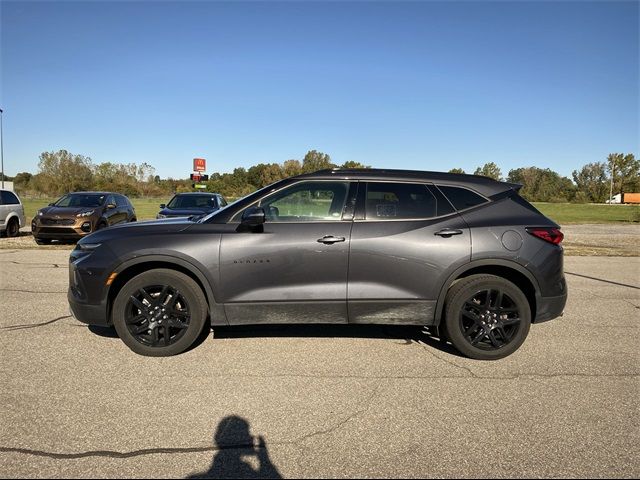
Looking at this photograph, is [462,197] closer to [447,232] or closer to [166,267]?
[447,232]

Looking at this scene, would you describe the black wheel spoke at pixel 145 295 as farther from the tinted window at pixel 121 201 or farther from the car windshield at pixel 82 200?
the tinted window at pixel 121 201

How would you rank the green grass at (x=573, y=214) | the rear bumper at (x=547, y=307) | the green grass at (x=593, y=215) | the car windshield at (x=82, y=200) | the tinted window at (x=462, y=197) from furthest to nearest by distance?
1. the green grass at (x=593, y=215)
2. the green grass at (x=573, y=214)
3. the car windshield at (x=82, y=200)
4. the tinted window at (x=462, y=197)
5. the rear bumper at (x=547, y=307)

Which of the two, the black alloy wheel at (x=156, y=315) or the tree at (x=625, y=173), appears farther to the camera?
the tree at (x=625, y=173)

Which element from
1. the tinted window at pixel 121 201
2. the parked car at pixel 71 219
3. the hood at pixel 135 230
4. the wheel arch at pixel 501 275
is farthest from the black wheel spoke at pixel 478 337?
the tinted window at pixel 121 201

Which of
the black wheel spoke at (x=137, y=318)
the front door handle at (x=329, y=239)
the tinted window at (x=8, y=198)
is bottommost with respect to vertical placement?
the black wheel spoke at (x=137, y=318)

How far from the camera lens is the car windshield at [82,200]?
513 inches

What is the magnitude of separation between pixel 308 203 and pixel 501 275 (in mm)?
2024

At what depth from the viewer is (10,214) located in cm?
1412

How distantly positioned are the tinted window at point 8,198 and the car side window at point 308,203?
45.4ft

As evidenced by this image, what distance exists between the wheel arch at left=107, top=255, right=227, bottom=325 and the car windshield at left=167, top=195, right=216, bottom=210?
926cm

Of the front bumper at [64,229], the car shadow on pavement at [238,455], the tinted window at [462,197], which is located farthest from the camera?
the front bumper at [64,229]

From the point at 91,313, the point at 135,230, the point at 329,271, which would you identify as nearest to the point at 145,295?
the point at 91,313

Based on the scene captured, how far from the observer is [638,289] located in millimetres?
7438

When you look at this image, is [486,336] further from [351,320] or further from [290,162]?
[290,162]
